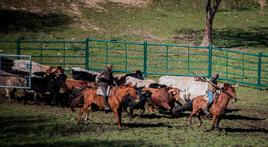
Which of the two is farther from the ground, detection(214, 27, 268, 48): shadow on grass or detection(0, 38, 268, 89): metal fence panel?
detection(214, 27, 268, 48): shadow on grass

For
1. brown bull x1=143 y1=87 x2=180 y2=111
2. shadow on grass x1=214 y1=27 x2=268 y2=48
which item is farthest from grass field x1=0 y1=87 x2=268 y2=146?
shadow on grass x1=214 y1=27 x2=268 y2=48

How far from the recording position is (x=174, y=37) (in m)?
36.3

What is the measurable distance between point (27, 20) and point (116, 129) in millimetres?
21131

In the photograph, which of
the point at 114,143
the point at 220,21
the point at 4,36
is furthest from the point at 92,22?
the point at 114,143

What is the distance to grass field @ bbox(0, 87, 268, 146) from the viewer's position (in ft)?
49.9

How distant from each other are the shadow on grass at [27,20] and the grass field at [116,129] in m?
15.3

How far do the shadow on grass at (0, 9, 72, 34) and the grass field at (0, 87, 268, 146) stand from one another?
15.3 metres

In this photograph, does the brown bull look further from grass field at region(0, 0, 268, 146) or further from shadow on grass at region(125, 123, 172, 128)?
shadow on grass at region(125, 123, 172, 128)

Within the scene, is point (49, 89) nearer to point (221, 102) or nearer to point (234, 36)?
point (221, 102)

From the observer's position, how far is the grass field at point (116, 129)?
1522 centimetres

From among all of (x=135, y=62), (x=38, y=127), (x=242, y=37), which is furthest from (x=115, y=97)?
(x=242, y=37)

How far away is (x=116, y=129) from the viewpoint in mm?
16766

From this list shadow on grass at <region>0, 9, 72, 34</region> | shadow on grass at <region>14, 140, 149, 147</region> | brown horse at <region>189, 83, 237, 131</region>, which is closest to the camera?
shadow on grass at <region>14, 140, 149, 147</region>

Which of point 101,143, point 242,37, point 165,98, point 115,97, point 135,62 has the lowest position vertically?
point 101,143
